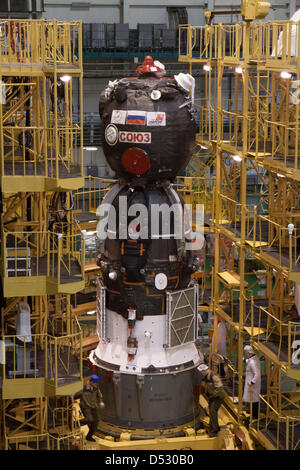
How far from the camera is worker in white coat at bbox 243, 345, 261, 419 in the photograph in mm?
26234

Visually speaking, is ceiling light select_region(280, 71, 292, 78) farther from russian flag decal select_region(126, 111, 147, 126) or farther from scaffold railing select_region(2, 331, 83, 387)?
scaffold railing select_region(2, 331, 83, 387)

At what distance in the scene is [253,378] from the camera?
86.6 ft

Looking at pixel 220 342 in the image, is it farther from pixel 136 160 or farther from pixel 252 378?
pixel 136 160

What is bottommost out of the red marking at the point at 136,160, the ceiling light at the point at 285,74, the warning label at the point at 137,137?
the red marking at the point at 136,160

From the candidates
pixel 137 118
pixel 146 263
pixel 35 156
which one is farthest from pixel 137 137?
pixel 35 156

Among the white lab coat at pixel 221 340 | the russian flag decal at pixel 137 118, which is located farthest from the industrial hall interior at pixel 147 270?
the white lab coat at pixel 221 340

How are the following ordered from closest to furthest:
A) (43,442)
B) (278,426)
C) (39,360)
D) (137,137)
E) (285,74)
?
1. (39,360)
2. (43,442)
3. (285,74)
4. (278,426)
5. (137,137)

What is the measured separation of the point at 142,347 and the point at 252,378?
10.4 ft

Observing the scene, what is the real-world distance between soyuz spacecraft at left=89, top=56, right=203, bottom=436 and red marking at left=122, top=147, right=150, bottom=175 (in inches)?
1.0

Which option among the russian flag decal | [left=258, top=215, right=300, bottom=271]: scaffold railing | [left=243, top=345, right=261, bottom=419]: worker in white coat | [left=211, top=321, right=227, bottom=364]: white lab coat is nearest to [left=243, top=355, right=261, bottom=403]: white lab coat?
[left=243, top=345, right=261, bottom=419]: worker in white coat

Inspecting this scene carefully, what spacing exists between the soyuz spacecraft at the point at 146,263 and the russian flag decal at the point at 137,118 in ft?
0.09

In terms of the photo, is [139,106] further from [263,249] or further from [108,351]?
[108,351]

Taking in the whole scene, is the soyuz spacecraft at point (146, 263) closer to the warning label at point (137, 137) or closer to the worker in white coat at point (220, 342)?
the warning label at point (137, 137)

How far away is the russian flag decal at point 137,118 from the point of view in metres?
25.1
